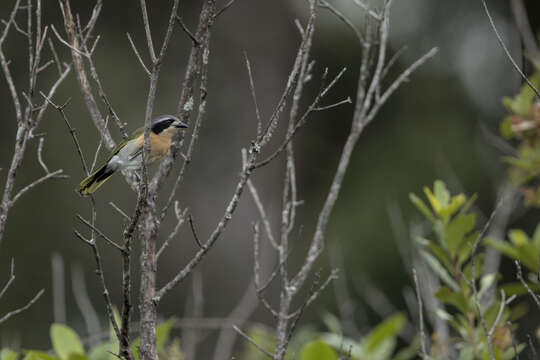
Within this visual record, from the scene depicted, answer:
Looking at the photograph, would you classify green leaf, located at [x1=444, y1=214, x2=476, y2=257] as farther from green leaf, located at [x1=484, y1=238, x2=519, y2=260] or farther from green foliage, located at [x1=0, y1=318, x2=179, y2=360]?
green foliage, located at [x1=0, y1=318, x2=179, y2=360]

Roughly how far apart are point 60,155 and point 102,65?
1665 mm

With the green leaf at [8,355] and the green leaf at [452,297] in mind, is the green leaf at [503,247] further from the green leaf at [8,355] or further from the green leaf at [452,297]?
the green leaf at [8,355]

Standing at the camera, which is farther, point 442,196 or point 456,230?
point 442,196

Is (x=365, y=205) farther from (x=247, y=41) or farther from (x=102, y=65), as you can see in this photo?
(x=102, y=65)

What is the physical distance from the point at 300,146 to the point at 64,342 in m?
9.89

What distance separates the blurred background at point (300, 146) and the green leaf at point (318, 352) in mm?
7576

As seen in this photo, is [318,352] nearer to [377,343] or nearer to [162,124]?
[377,343]

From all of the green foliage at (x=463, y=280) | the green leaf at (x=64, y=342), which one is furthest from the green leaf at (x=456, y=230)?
the green leaf at (x=64, y=342)

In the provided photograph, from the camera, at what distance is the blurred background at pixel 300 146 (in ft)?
37.1

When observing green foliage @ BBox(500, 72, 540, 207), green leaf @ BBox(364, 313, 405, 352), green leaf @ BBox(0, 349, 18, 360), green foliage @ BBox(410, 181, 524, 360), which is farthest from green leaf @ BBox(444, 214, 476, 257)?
green leaf @ BBox(0, 349, 18, 360)

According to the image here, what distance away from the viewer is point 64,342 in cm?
306

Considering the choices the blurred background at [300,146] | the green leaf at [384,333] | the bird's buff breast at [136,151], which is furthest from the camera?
the blurred background at [300,146]

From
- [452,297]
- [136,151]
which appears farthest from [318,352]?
[136,151]

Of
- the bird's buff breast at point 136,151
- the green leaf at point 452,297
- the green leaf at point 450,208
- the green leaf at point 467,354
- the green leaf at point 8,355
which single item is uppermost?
the bird's buff breast at point 136,151
